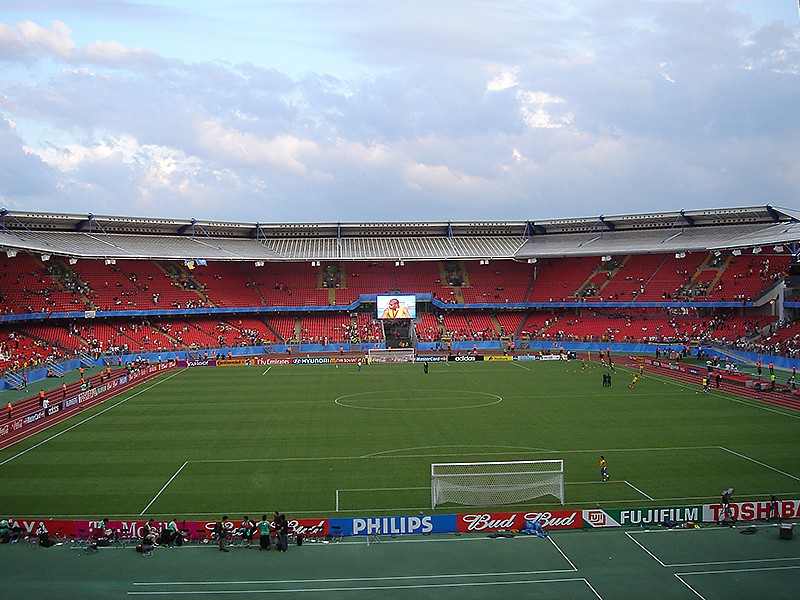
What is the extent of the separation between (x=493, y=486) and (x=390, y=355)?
4058 centimetres

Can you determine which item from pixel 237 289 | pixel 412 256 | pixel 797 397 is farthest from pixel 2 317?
pixel 797 397

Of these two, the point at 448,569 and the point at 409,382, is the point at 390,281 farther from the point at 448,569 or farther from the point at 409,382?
the point at 448,569

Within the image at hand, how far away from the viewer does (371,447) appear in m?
27.6

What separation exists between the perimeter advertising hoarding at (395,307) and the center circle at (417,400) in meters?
23.5

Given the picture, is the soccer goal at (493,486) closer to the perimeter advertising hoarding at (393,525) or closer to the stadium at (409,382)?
the stadium at (409,382)

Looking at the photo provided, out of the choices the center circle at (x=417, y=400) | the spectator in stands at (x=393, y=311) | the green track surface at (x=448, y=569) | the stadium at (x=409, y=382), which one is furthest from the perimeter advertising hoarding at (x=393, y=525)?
the spectator in stands at (x=393, y=311)

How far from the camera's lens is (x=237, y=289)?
7119 cm

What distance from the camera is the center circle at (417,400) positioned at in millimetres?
36719

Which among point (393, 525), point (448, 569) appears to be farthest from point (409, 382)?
point (448, 569)

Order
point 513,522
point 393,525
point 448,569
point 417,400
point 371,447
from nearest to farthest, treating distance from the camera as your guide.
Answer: point 448,569
point 393,525
point 513,522
point 371,447
point 417,400

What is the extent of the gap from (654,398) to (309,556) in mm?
27780

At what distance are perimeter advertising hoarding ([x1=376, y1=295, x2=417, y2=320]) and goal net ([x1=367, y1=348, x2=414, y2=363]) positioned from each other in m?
3.95

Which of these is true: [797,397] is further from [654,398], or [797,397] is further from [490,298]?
[490,298]

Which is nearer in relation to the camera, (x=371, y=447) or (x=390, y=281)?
(x=371, y=447)
